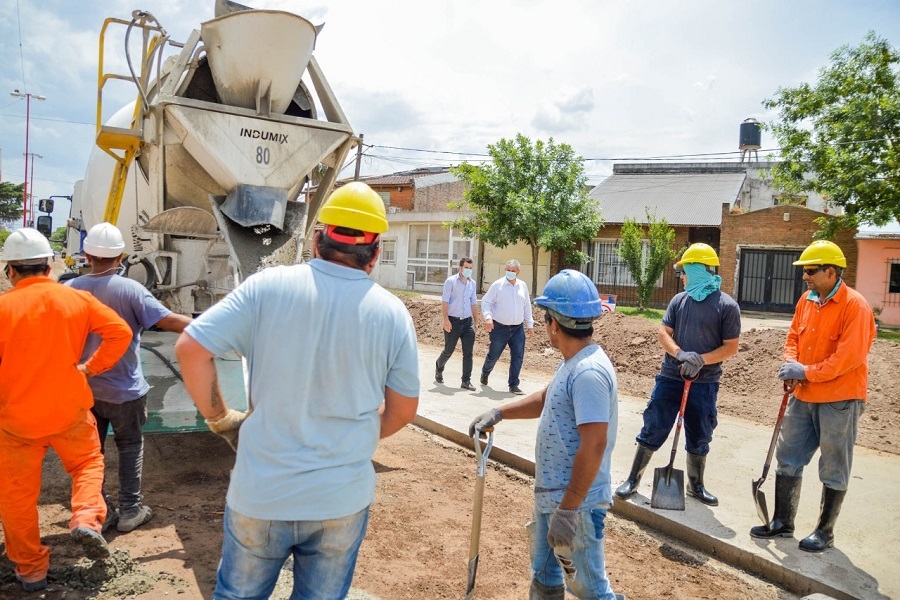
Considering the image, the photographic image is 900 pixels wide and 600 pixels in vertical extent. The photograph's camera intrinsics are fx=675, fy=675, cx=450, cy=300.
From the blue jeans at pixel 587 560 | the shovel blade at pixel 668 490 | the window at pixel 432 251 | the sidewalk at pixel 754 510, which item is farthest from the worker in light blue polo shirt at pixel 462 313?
the window at pixel 432 251

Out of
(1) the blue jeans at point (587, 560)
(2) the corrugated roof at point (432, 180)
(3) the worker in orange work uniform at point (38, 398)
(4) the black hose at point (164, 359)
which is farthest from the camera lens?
(2) the corrugated roof at point (432, 180)

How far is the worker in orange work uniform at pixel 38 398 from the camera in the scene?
10.9 ft

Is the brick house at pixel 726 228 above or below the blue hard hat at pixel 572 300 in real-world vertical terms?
above

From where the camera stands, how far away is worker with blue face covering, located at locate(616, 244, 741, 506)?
496 centimetres

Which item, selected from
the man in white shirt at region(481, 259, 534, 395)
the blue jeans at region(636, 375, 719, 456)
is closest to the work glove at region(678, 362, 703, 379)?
the blue jeans at region(636, 375, 719, 456)

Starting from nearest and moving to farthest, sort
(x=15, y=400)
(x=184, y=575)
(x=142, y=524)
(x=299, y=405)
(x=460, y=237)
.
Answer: (x=299, y=405) → (x=15, y=400) → (x=184, y=575) → (x=142, y=524) → (x=460, y=237)

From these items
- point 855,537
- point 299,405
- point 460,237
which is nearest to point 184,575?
point 299,405

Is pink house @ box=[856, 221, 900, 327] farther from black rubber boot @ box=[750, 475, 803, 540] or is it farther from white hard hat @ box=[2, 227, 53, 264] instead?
white hard hat @ box=[2, 227, 53, 264]

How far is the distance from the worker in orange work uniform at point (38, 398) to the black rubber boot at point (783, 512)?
3.99 m

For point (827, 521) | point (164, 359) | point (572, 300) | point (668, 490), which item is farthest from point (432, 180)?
point (572, 300)

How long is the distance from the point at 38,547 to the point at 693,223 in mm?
23509

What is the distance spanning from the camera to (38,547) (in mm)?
3434

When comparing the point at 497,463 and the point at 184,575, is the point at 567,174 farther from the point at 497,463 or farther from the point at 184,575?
the point at 184,575

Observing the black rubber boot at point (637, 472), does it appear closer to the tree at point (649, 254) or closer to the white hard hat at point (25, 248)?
the white hard hat at point (25, 248)
